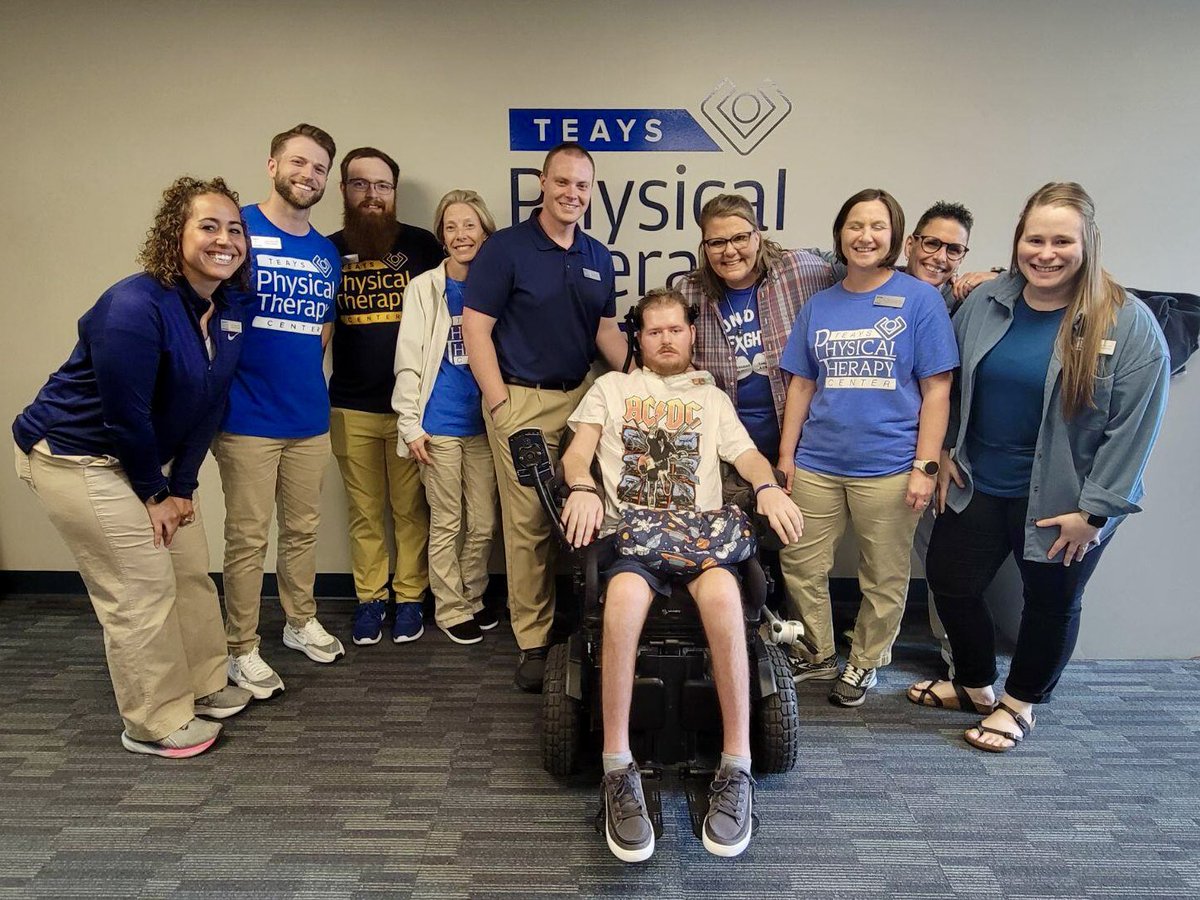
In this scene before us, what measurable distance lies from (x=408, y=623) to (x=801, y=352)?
1860 millimetres

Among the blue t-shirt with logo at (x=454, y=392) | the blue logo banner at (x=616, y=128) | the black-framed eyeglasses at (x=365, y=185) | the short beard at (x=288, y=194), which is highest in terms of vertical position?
the blue logo banner at (x=616, y=128)

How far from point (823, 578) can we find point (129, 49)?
341 cm

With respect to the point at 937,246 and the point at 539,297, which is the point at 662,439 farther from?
the point at 937,246

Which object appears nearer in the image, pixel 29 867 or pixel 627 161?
pixel 29 867

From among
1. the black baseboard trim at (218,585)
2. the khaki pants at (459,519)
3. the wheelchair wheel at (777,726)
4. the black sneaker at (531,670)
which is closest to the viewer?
the wheelchair wheel at (777,726)

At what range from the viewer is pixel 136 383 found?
6.10 feet

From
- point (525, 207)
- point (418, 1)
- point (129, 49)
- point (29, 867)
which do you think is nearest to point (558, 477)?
point (525, 207)

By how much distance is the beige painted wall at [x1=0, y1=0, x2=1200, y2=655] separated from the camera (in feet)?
9.27

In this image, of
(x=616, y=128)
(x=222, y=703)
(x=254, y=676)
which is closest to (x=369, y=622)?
(x=254, y=676)

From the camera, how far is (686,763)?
6.41 ft

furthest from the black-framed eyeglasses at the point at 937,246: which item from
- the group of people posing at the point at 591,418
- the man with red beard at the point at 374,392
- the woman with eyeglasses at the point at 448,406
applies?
the man with red beard at the point at 374,392

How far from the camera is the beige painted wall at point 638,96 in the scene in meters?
2.83

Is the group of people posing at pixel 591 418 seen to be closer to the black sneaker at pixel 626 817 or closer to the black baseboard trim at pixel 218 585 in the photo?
the black sneaker at pixel 626 817

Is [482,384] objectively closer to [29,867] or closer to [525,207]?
[525,207]
